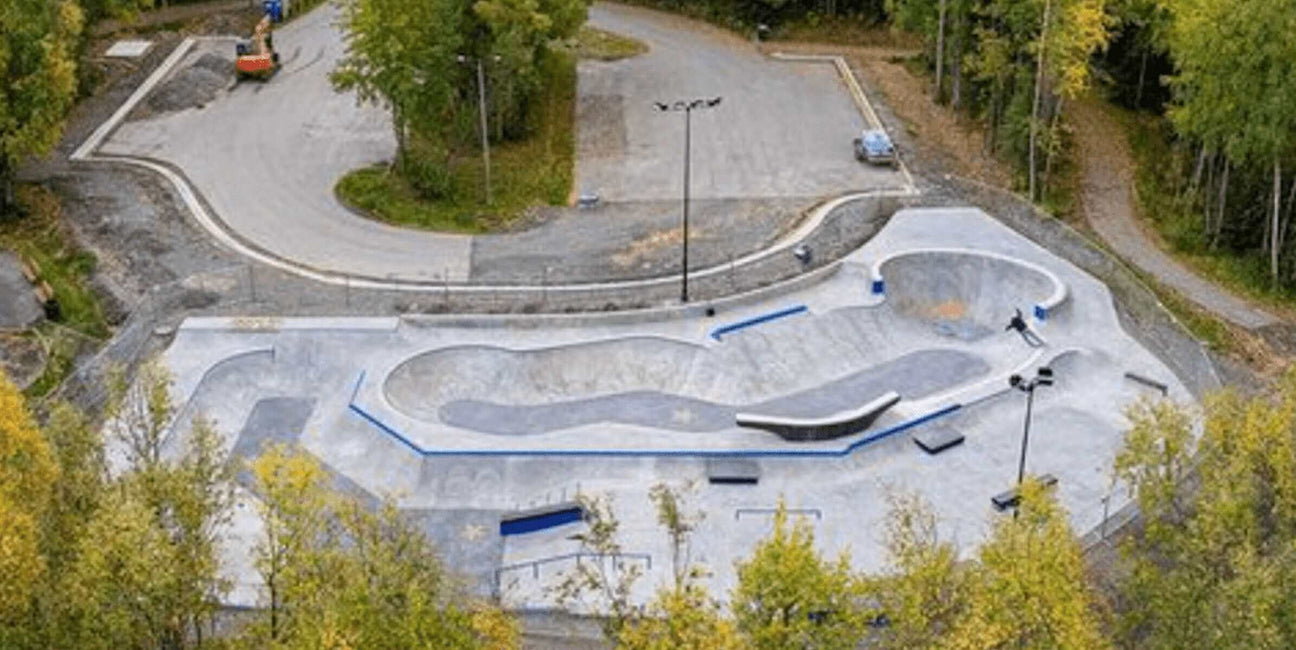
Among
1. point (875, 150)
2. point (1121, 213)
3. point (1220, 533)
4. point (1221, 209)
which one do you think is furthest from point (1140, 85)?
point (1220, 533)

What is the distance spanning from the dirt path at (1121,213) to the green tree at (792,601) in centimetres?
2702

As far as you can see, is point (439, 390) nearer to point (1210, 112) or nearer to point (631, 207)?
point (631, 207)

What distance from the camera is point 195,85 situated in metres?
63.7

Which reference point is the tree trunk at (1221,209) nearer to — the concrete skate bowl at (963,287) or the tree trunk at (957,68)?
the concrete skate bowl at (963,287)

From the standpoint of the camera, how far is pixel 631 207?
5231cm

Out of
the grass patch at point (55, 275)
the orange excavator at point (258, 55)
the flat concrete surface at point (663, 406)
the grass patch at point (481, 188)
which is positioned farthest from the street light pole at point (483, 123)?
the orange excavator at point (258, 55)

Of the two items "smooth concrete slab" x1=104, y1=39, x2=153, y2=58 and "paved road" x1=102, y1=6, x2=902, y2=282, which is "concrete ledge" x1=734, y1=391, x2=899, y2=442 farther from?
"smooth concrete slab" x1=104, y1=39, x2=153, y2=58

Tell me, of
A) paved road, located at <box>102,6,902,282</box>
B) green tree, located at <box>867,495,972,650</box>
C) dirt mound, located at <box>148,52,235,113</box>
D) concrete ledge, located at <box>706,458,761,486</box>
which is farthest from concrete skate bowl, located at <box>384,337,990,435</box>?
dirt mound, located at <box>148,52,235,113</box>

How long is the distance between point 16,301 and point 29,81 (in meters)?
9.62

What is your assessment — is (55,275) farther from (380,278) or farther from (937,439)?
(937,439)

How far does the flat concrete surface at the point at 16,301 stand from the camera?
42.8 meters

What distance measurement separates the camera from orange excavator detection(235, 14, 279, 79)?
64.8 metres

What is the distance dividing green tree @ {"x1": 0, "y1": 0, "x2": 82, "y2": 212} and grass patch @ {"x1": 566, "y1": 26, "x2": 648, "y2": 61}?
25.3m

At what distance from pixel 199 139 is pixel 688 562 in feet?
Answer: 116
